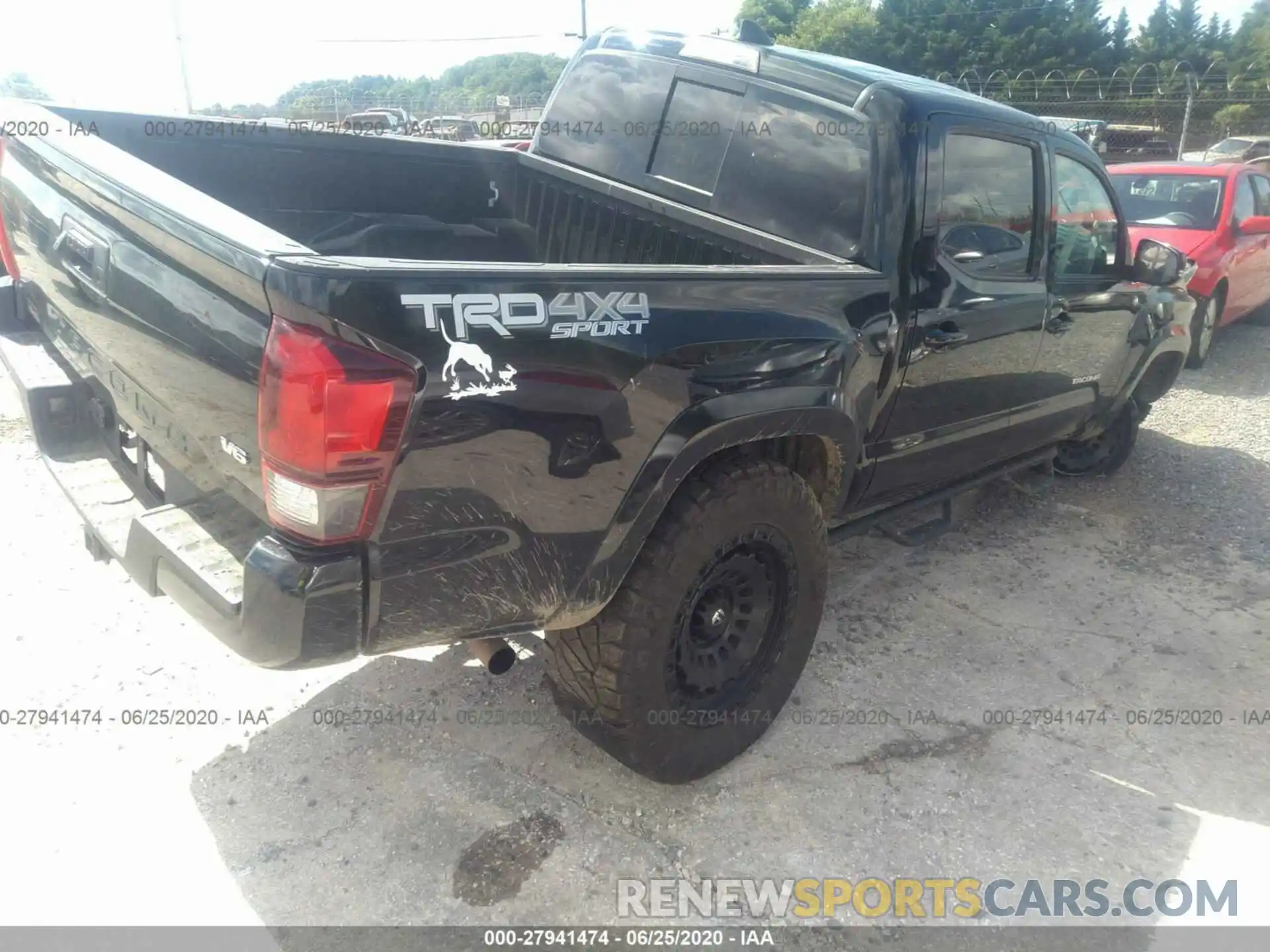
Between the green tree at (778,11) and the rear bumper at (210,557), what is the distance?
67229mm

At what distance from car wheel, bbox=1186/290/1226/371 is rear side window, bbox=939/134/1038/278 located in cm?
450

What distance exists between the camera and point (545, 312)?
1946 mm

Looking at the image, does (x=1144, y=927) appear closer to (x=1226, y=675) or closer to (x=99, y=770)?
(x=1226, y=675)

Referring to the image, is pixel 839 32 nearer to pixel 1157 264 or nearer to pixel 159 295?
pixel 1157 264

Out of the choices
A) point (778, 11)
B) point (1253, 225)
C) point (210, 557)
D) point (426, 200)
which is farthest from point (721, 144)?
point (778, 11)

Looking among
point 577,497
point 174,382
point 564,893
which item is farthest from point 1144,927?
point 174,382

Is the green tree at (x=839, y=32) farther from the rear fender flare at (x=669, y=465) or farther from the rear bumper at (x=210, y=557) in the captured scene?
the rear bumper at (x=210, y=557)

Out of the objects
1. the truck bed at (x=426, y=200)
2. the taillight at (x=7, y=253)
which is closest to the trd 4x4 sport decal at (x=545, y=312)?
the truck bed at (x=426, y=200)

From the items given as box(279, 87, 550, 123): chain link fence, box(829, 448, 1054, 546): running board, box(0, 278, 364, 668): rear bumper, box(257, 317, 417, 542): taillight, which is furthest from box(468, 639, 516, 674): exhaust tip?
box(279, 87, 550, 123): chain link fence

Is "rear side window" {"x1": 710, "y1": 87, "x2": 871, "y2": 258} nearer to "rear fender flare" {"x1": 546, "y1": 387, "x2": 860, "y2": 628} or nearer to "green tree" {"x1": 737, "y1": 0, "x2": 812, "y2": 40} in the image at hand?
"rear fender flare" {"x1": 546, "y1": 387, "x2": 860, "y2": 628}

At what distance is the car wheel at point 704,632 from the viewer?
95.9 inches

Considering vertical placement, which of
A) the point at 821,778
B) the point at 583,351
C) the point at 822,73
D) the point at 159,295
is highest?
the point at 822,73

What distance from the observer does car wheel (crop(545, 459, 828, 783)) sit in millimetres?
2436

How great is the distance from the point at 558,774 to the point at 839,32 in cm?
5621
